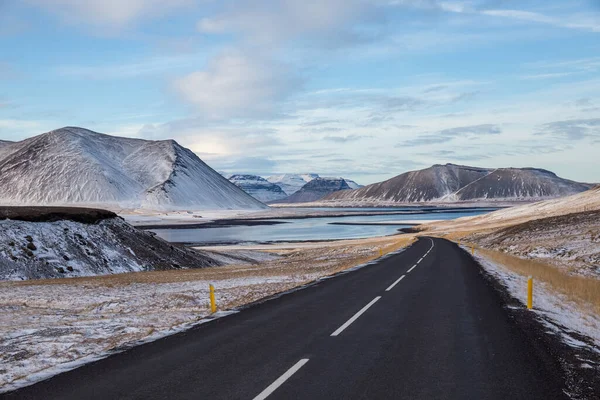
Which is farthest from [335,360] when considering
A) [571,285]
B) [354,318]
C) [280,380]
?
[571,285]

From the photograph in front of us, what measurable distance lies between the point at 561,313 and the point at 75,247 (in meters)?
37.1

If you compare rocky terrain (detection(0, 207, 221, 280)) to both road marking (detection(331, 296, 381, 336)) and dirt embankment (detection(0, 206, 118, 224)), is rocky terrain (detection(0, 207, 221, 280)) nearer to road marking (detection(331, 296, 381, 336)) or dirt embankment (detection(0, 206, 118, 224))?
dirt embankment (detection(0, 206, 118, 224))

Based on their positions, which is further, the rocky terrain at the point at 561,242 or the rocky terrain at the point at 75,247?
the rocky terrain at the point at 75,247

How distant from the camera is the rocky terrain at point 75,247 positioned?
36.2 metres

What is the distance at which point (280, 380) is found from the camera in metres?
8.03

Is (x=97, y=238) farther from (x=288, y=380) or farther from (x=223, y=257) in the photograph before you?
(x=288, y=380)

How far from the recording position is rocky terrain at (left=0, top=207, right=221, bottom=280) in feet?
119

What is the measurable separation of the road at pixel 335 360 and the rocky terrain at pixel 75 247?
27.2m

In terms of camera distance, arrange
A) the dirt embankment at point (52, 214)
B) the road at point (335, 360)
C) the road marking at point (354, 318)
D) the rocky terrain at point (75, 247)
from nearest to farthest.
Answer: the road at point (335, 360) → the road marking at point (354, 318) → the rocky terrain at point (75, 247) → the dirt embankment at point (52, 214)

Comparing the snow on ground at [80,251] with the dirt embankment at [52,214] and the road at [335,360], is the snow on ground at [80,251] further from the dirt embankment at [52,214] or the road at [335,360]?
the road at [335,360]

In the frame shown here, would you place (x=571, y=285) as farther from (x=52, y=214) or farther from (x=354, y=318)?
(x=52, y=214)

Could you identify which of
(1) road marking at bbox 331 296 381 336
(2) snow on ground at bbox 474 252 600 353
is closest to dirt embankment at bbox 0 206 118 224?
(1) road marking at bbox 331 296 381 336

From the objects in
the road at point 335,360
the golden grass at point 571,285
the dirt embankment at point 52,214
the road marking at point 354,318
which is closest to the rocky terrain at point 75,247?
the dirt embankment at point 52,214

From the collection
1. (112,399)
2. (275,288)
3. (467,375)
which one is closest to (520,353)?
(467,375)
